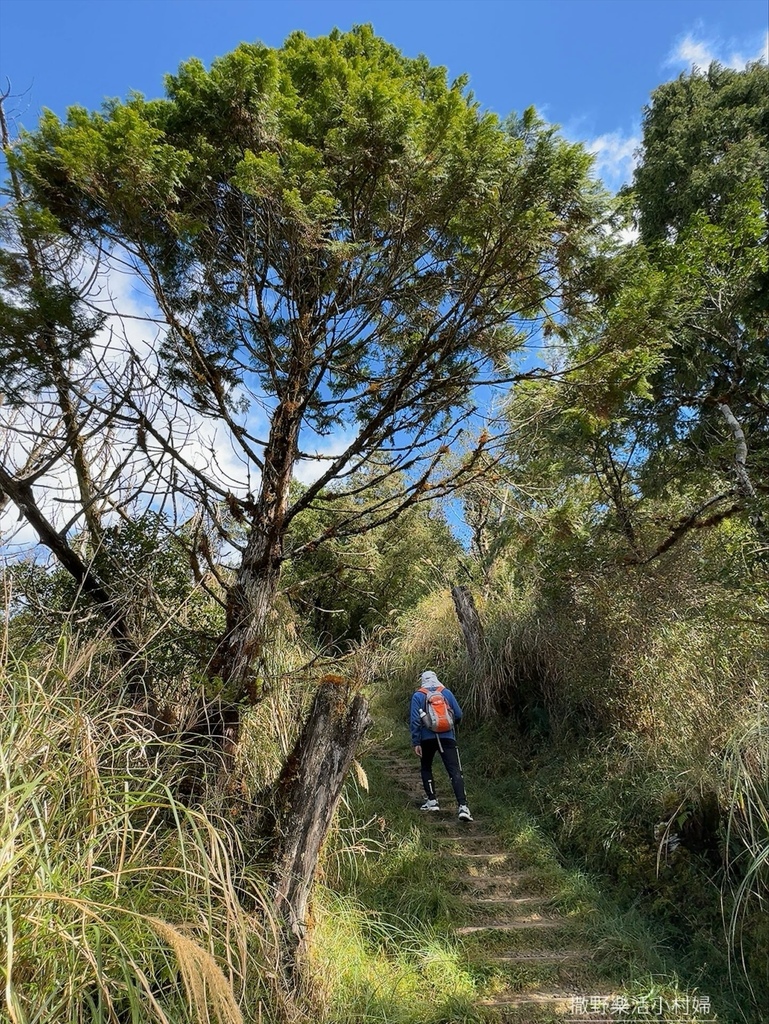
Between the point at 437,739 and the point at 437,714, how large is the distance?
27cm

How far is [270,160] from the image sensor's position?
3.02m

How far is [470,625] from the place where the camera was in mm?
7695

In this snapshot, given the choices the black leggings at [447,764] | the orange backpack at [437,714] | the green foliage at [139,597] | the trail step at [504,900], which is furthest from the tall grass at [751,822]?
the green foliage at [139,597]

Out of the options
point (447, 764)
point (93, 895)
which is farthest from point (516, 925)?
point (93, 895)

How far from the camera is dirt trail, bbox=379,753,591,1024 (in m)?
3.31

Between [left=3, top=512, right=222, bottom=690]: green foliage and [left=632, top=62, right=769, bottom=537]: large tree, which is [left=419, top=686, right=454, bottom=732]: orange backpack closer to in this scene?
[left=3, top=512, right=222, bottom=690]: green foliage

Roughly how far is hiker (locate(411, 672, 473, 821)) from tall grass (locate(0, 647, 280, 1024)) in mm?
3069

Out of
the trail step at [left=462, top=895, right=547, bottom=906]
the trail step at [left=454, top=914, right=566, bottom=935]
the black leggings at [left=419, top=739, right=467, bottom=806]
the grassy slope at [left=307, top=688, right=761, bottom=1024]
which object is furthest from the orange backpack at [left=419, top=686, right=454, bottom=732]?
the trail step at [left=454, top=914, right=566, bottom=935]

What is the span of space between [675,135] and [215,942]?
8798 mm

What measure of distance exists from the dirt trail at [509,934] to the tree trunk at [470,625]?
2.19 meters

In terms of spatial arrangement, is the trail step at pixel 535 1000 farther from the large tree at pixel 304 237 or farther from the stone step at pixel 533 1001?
the large tree at pixel 304 237

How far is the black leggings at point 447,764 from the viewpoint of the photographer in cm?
544

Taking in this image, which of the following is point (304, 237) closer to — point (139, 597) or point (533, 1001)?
point (139, 597)

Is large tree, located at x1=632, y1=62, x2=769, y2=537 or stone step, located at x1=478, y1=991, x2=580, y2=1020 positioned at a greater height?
large tree, located at x1=632, y1=62, x2=769, y2=537
